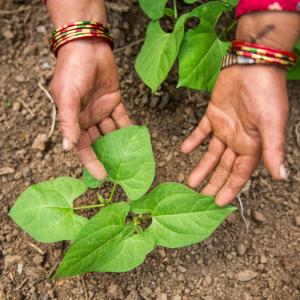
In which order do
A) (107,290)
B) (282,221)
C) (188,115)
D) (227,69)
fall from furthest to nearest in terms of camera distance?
Result: (188,115) < (282,221) < (107,290) < (227,69)

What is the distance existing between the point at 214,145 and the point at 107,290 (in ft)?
1.99

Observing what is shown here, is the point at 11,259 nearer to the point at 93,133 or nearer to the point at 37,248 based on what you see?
the point at 37,248

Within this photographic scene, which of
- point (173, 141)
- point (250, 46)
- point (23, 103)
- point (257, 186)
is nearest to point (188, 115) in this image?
point (173, 141)

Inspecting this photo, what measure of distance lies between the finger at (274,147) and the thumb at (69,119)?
52 centimetres

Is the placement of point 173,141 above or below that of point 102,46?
below

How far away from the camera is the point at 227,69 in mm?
1403

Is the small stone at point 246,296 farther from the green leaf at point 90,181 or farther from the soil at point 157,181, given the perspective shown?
the green leaf at point 90,181

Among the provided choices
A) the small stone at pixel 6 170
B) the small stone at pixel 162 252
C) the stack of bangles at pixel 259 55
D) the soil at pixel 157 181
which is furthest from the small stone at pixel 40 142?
the stack of bangles at pixel 259 55

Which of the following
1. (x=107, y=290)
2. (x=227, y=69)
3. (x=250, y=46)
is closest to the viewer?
(x=250, y=46)

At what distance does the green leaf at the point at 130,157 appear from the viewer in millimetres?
1312

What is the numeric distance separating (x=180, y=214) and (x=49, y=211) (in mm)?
400

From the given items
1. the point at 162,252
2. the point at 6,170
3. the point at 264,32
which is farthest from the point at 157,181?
the point at 264,32

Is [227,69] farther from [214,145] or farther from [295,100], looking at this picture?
[295,100]

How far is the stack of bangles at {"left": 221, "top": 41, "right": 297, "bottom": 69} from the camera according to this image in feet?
4.16
